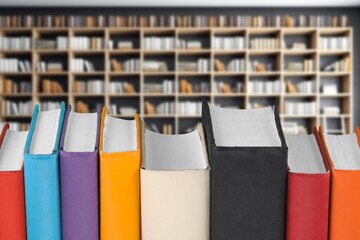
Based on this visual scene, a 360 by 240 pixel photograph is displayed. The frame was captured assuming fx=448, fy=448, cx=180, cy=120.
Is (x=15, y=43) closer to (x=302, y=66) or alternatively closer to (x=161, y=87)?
(x=161, y=87)

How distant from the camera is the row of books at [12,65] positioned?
6.40 meters

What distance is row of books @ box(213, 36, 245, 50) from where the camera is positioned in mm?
6426

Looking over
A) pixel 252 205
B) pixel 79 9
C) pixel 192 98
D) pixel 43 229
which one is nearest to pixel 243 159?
pixel 252 205

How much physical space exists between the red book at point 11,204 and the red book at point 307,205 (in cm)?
35

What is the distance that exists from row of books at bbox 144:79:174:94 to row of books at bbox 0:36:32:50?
1.78 meters

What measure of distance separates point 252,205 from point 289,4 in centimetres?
643

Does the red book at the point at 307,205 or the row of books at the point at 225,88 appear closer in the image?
A: the red book at the point at 307,205

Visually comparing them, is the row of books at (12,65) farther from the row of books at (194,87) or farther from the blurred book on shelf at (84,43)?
the row of books at (194,87)

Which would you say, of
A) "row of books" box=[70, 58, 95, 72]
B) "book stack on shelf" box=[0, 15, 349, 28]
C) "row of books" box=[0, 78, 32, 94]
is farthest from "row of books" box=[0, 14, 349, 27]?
"row of books" box=[0, 78, 32, 94]

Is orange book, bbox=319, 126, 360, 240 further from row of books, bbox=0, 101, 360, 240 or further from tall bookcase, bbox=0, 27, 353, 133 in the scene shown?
tall bookcase, bbox=0, 27, 353, 133

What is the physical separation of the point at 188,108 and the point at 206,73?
57 centimetres

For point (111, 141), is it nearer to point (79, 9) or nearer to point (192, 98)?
point (192, 98)

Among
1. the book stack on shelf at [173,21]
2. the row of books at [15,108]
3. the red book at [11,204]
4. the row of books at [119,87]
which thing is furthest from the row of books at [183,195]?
the row of books at [15,108]

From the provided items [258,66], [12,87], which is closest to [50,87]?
[12,87]
